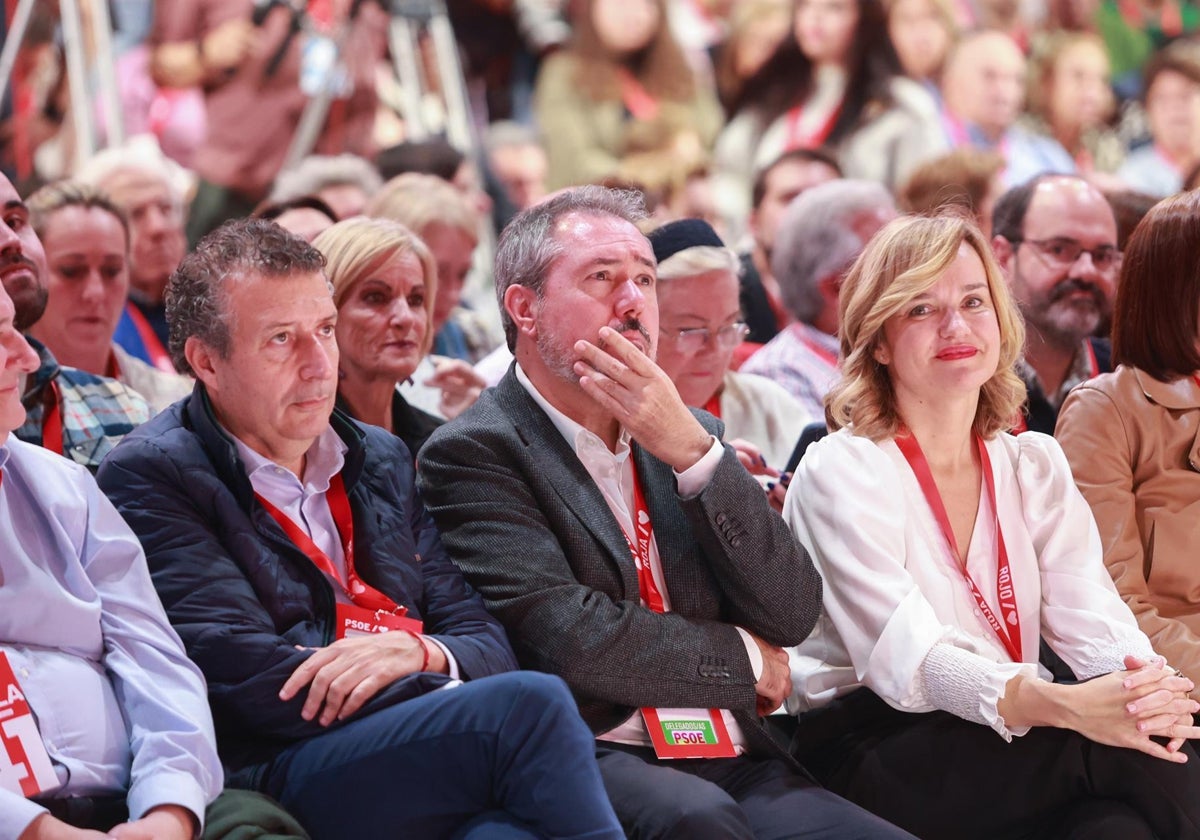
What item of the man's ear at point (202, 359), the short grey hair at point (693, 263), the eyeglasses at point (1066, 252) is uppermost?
the man's ear at point (202, 359)

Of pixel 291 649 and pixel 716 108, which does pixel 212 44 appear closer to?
pixel 716 108

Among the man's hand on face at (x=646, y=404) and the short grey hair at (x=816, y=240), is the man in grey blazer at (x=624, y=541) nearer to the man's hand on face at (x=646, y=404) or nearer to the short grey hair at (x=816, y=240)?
the man's hand on face at (x=646, y=404)

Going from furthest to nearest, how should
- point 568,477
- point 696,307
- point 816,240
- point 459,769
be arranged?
point 816,240, point 696,307, point 568,477, point 459,769

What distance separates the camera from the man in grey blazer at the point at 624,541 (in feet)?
8.71

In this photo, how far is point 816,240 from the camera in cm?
486

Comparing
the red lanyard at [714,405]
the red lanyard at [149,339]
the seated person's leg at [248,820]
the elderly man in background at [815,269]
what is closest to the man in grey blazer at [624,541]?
the seated person's leg at [248,820]

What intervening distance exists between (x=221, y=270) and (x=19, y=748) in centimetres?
90

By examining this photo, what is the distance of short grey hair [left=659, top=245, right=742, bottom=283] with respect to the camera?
12.9 feet

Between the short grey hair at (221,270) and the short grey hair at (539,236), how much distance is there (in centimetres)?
43

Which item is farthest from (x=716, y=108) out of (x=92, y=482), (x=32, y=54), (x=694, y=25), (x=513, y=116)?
Answer: (x=92, y=482)

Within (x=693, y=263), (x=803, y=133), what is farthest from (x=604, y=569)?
(x=803, y=133)

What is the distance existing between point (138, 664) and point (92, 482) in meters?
0.31

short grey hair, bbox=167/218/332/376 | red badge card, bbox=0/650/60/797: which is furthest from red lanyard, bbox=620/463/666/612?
red badge card, bbox=0/650/60/797

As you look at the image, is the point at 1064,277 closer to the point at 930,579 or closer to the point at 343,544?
the point at 930,579
